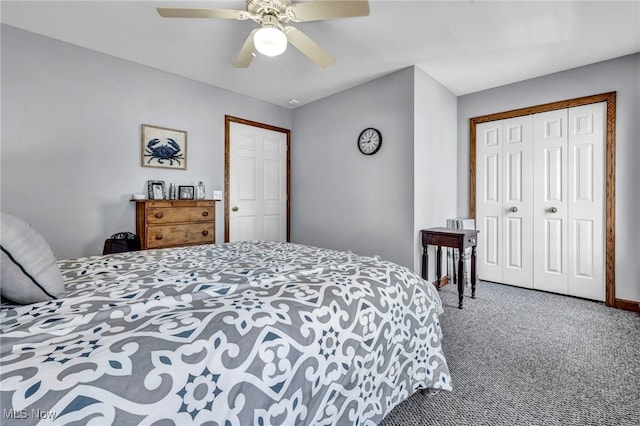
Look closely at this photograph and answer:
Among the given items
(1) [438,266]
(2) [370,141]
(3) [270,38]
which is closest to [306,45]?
(3) [270,38]

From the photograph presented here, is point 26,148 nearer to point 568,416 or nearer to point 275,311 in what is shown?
point 275,311

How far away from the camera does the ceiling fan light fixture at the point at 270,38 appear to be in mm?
1840

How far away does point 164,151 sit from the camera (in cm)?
323

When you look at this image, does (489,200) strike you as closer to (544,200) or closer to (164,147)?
(544,200)

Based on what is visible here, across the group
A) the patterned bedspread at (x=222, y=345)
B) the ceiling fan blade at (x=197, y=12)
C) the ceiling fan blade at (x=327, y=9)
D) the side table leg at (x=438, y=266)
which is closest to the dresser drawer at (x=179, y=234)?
the patterned bedspread at (x=222, y=345)

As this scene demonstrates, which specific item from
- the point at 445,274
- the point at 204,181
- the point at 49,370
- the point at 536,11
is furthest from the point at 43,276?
the point at 445,274

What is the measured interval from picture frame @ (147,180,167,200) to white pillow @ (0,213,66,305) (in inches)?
88.0

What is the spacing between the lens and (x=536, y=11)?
2.20 metres

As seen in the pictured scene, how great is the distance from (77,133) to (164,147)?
0.75 m

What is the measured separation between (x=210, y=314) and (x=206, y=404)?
0.77 feet

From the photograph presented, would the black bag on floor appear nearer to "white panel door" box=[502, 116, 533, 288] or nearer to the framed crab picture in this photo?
the framed crab picture

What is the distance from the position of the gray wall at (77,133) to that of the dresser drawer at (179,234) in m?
0.45

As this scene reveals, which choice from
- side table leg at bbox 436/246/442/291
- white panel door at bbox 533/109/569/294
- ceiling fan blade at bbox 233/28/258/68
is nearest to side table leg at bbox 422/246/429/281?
side table leg at bbox 436/246/442/291

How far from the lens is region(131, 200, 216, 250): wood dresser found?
2.78 meters
